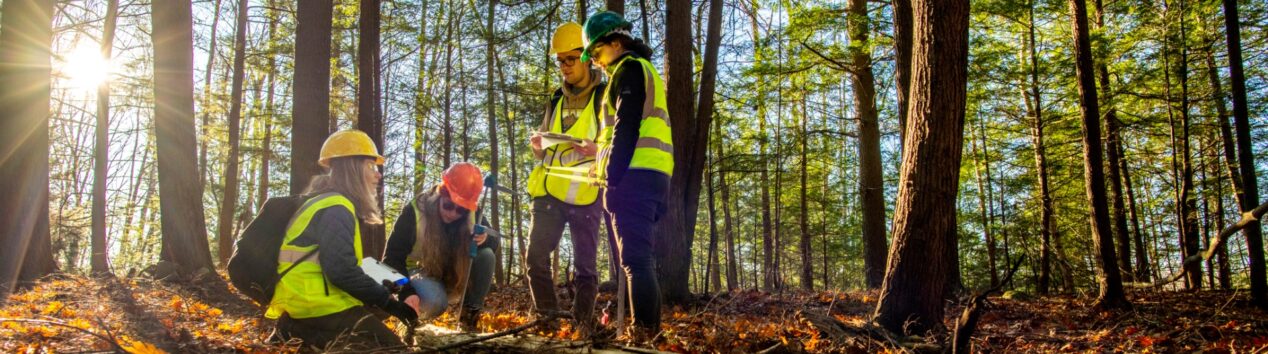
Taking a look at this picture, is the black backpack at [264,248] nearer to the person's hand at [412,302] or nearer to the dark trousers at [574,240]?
the person's hand at [412,302]

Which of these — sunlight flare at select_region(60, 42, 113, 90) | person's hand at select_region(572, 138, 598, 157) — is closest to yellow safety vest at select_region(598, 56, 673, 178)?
person's hand at select_region(572, 138, 598, 157)

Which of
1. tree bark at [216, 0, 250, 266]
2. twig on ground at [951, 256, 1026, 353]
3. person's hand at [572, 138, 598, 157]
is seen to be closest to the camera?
twig on ground at [951, 256, 1026, 353]

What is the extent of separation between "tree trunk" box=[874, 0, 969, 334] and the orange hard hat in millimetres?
2838

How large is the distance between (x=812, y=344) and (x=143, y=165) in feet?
102

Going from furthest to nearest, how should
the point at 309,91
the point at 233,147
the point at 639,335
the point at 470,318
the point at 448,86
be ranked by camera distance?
1. the point at 233,147
2. the point at 448,86
3. the point at 309,91
4. the point at 470,318
5. the point at 639,335

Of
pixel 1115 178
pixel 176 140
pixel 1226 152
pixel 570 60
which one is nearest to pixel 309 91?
pixel 176 140

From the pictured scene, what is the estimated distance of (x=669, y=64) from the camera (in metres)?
7.32

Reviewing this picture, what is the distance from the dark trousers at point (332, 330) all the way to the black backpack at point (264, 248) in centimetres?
22

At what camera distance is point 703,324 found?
3873mm

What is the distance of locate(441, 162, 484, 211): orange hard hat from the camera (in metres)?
4.66

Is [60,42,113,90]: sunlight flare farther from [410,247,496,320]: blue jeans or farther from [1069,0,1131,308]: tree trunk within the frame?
[1069,0,1131,308]: tree trunk

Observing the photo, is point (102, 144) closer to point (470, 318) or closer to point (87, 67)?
Answer: point (87, 67)

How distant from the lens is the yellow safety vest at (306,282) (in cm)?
336

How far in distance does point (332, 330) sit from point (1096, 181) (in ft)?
25.8
